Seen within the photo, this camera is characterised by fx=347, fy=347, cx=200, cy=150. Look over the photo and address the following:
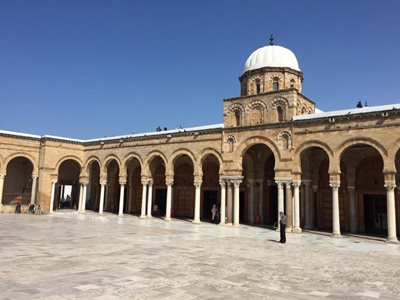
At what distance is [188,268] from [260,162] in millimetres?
14847

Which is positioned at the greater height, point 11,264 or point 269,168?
point 269,168

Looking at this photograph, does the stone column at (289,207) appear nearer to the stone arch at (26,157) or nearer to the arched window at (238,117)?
the arched window at (238,117)

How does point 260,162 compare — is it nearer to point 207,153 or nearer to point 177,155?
point 207,153

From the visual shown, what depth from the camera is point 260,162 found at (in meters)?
22.8

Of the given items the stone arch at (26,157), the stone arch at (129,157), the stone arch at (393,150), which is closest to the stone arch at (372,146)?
Answer: the stone arch at (393,150)

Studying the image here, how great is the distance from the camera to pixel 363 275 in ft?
28.4

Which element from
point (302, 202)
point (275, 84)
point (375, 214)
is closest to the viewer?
point (375, 214)

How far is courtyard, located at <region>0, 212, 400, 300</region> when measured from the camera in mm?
6512

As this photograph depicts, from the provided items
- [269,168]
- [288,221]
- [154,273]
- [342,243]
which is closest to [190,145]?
[269,168]

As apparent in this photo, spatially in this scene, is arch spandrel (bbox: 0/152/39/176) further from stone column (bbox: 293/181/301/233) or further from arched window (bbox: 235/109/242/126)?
stone column (bbox: 293/181/301/233)

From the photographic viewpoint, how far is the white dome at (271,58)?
79.1 ft

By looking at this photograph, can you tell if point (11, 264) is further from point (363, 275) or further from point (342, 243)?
point (342, 243)

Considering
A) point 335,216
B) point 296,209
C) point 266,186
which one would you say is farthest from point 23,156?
point 335,216

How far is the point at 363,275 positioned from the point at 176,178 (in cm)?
2049
